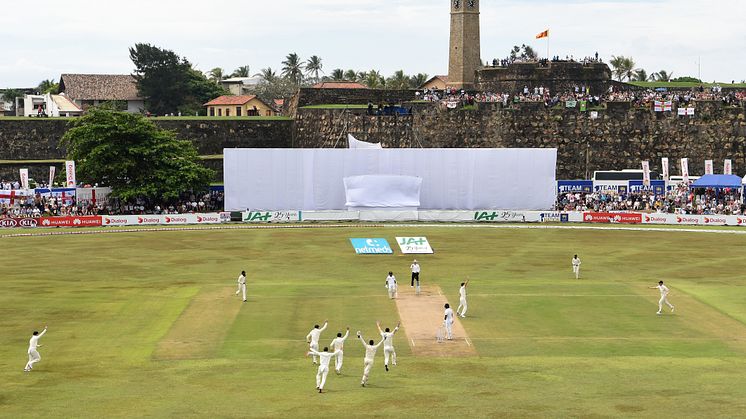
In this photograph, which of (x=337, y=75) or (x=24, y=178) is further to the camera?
(x=337, y=75)

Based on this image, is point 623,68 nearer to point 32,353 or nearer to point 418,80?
point 418,80

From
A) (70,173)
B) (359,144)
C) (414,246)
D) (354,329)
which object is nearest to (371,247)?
(414,246)

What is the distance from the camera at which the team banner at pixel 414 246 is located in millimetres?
58713

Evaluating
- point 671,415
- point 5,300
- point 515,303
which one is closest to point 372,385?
point 671,415

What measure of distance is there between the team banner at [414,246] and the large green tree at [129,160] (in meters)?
25.3

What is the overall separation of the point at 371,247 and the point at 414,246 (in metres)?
2.48

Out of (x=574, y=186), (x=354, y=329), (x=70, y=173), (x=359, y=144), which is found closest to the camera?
(x=354, y=329)

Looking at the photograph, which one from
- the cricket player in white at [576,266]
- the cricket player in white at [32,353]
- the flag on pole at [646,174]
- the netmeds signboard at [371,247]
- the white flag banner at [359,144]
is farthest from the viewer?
the white flag banner at [359,144]

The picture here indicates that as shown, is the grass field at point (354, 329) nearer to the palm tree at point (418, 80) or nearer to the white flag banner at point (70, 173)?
the white flag banner at point (70, 173)

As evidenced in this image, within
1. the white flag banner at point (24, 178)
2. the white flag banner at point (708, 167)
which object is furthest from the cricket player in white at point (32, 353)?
the white flag banner at point (708, 167)

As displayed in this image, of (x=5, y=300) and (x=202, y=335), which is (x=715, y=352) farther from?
(x=5, y=300)

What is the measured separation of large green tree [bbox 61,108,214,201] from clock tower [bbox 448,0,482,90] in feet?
101

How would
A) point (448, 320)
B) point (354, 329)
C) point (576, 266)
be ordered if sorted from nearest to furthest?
point (448, 320), point (354, 329), point (576, 266)

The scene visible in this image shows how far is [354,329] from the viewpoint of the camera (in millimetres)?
36469
